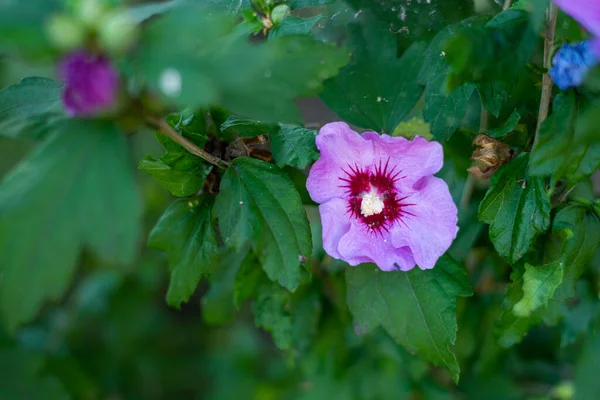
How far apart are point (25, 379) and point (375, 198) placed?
135 centimetres

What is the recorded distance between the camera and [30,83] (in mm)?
990

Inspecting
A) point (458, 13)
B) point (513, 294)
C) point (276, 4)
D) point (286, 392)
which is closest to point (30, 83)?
point (276, 4)

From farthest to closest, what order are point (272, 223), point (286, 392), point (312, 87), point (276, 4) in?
point (286, 392), point (276, 4), point (272, 223), point (312, 87)

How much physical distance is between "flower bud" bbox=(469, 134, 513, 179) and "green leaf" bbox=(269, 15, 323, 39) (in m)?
0.34

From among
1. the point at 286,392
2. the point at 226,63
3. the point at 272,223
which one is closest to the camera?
the point at 226,63

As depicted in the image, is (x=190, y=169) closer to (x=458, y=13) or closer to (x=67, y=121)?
(x=67, y=121)

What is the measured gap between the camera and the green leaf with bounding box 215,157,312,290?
95cm

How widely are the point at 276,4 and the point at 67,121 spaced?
0.47 m

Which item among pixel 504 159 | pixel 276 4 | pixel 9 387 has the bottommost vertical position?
pixel 9 387

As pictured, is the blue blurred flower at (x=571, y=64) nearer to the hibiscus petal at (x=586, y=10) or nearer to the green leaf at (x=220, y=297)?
the hibiscus petal at (x=586, y=10)

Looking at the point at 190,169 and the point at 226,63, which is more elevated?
the point at 226,63

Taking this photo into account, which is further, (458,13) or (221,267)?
(221,267)

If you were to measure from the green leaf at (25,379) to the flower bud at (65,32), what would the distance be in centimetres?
143

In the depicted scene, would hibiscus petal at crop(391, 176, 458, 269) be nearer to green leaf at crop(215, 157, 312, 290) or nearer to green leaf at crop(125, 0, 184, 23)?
green leaf at crop(215, 157, 312, 290)
